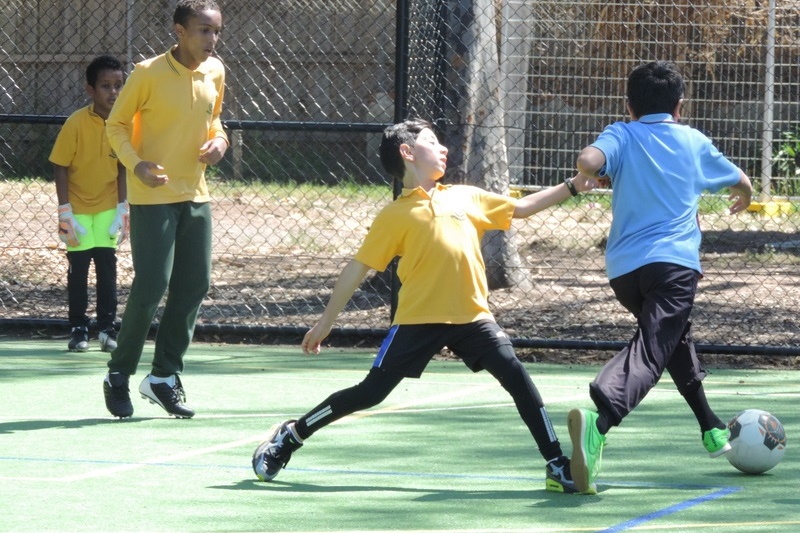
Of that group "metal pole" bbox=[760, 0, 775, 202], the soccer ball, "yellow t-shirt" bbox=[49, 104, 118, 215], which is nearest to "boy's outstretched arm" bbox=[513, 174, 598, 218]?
the soccer ball

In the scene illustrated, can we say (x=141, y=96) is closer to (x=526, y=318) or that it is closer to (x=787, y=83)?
(x=526, y=318)

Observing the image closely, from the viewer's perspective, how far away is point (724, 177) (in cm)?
580

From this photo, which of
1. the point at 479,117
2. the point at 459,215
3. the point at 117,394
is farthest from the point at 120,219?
the point at 459,215

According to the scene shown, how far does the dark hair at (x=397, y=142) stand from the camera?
5570 mm

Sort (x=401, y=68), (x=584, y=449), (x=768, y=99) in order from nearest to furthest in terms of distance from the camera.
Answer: (x=584, y=449) < (x=401, y=68) < (x=768, y=99)

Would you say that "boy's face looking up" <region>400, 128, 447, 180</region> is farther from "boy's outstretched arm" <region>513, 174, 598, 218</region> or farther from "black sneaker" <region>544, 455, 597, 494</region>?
"black sneaker" <region>544, 455, 597, 494</region>

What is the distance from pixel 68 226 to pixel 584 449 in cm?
489

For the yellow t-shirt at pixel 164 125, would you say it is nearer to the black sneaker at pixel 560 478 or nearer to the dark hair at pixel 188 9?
the dark hair at pixel 188 9

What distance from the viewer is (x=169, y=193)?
264 inches

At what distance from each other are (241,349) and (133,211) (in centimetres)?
311

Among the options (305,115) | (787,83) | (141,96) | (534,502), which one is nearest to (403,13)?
(141,96)

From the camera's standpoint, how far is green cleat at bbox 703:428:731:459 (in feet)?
18.9

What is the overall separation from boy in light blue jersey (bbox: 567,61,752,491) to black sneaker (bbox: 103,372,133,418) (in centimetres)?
254

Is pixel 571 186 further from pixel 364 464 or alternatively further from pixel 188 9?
pixel 188 9
